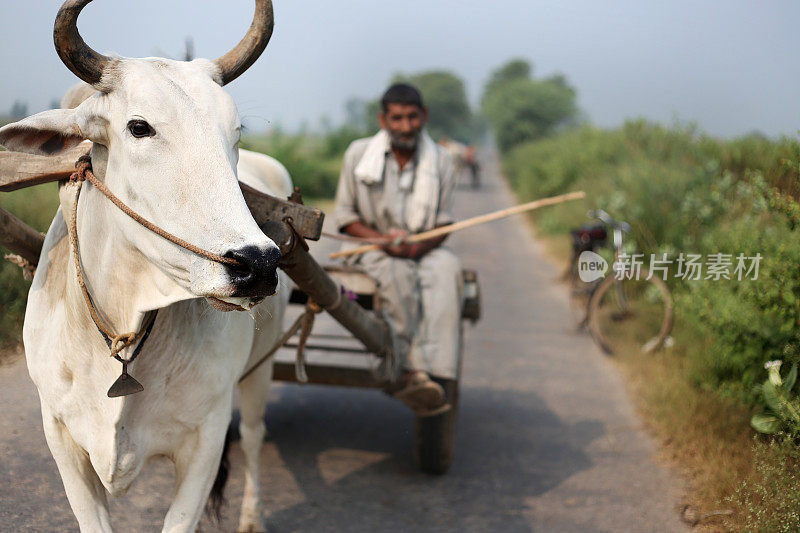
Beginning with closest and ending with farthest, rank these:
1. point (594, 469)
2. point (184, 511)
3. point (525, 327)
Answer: point (184, 511) → point (594, 469) → point (525, 327)

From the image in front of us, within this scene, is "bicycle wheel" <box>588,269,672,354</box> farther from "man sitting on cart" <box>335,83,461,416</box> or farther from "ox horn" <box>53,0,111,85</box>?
"ox horn" <box>53,0,111,85</box>

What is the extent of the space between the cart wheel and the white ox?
5.35 feet

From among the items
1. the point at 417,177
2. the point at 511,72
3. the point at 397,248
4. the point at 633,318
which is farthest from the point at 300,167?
the point at 511,72

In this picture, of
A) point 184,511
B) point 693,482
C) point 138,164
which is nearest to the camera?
point 138,164

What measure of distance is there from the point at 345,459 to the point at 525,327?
4.28m

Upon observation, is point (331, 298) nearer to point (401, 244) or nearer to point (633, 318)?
point (401, 244)

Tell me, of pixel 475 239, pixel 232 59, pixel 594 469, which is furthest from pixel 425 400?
pixel 475 239

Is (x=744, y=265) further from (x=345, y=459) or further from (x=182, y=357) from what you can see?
(x=182, y=357)

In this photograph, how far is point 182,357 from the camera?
255cm

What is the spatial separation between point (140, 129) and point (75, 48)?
0.28 meters

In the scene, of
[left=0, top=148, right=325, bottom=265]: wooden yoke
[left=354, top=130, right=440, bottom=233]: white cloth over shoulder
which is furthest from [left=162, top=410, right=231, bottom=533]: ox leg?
[left=354, top=130, right=440, bottom=233]: white cloth over shoulder

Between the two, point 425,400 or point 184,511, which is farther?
point 425,400

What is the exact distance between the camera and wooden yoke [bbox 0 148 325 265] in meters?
2.40

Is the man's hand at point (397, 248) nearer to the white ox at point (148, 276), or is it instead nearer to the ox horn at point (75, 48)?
the white ox at point (148, 276)
